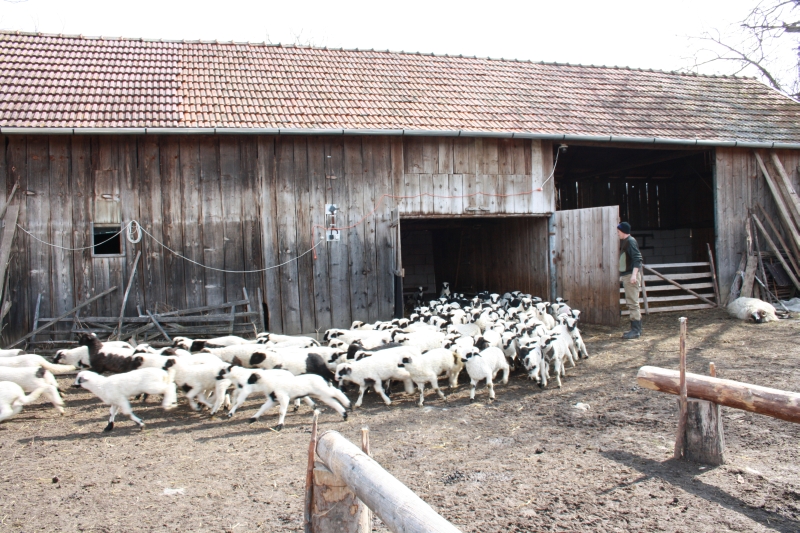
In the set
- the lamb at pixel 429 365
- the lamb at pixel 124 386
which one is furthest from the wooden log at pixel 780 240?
the lamb at pixel 124 386

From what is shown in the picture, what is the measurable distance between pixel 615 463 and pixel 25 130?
10.3 meters

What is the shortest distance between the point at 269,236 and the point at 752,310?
10.2m

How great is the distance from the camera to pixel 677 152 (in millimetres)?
14555

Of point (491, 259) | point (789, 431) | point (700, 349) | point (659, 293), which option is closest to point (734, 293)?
point (659, 293)

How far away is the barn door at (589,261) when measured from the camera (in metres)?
11.4

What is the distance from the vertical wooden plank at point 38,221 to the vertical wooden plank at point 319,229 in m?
4.75

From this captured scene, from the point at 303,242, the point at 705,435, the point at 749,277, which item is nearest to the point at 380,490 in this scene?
the point at 705,435

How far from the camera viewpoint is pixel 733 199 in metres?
13.8

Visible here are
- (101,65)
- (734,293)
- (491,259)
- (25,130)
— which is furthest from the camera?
(491,259)

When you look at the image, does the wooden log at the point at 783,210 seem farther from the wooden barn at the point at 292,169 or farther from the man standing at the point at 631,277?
the man standing at the point at 631,277

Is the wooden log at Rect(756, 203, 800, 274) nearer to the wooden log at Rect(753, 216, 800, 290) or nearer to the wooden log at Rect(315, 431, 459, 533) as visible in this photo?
the wooden log at Rect(753, 216, 800, 290)

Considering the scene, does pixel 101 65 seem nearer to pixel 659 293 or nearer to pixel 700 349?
pixel 700 349

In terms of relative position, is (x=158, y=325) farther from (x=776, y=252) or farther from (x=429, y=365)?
(x=776, y=252)

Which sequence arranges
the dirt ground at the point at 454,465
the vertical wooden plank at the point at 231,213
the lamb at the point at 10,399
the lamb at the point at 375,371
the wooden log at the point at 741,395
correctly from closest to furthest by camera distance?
the dirt ground at the point at 454,465, the wooden log at the point at 741,395, the lamb at the point at 10,399, the lamb at the point at 375,371, the vertical wooden plank at the point at 231,213
